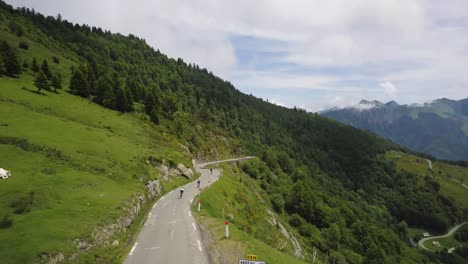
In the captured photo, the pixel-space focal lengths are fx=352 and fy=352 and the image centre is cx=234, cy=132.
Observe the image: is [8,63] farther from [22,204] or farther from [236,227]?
[236,227]

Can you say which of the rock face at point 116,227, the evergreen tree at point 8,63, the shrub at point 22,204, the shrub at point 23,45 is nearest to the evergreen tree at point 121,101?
the evergreen tree at point 8,63

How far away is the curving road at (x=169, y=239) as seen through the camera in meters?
23.6

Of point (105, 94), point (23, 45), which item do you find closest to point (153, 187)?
point (105, 94)

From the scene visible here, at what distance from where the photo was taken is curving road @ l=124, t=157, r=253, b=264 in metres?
23.6

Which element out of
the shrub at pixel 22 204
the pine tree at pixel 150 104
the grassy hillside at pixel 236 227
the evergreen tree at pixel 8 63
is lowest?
the grassy hillside at pixel 236 227

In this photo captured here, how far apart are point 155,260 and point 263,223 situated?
39.4 m

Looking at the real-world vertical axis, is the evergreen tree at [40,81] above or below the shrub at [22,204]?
above

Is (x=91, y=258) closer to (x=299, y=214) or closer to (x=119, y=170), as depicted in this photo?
(x=119, y=170)

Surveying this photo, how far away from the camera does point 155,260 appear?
910 inches

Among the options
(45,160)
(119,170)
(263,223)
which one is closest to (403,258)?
(263,223)

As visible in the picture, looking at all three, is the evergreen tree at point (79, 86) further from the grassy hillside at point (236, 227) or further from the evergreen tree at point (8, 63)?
the grassy hillside at point (236, 227)

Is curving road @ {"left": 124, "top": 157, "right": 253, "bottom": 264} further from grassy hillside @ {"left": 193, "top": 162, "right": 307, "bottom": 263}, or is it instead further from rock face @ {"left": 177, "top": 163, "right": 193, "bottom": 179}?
rock face @ {"left": 177, "top": 163, "right": 193, "bottom": 179}

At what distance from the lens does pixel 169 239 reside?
93.0ft

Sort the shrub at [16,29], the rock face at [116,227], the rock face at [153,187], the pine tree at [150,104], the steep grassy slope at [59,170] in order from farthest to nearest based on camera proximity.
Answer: the shrub at [16,29], the pine tree at [150,104], the rock face at [153,187], the rock face at [116,227], the steep grassy slope at [59,170]
